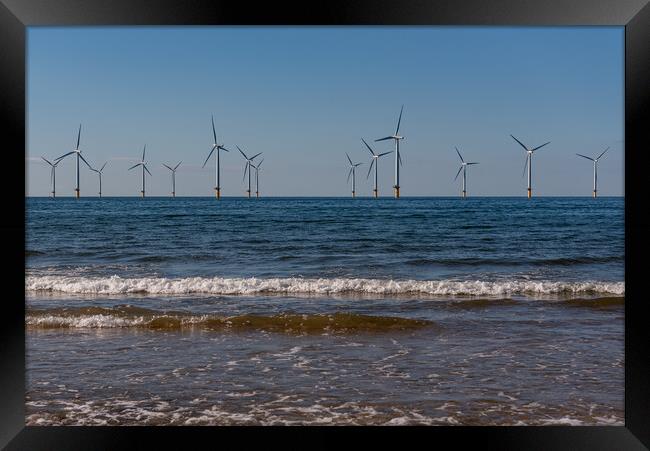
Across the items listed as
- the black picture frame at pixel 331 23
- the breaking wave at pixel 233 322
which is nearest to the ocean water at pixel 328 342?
the breaking wave at pixel 233 322

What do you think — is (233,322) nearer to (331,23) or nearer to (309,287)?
(309,287)

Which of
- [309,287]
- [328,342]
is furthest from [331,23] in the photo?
[309,287]

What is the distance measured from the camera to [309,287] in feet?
32.6

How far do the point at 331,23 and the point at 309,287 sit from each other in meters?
7.38

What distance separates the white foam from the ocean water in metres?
0.04

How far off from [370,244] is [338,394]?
14.8m

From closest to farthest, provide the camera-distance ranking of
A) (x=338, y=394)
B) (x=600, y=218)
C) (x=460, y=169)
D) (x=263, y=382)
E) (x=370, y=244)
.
→ (x=338, y=394)
(x=263, y=382)
(x=370, y=244)
(x=600, y=218)
(x=460, y=169)

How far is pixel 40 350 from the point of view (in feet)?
17.8

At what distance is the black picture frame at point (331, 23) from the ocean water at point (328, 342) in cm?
78

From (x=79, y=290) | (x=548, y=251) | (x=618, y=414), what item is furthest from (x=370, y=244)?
(x=618, y=414)

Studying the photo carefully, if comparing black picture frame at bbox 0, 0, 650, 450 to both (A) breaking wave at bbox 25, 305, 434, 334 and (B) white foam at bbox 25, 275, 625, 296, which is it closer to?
(A) breaking wave at bbox 25, 305, 434, 334

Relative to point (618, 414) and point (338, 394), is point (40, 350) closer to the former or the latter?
point (338, 394)

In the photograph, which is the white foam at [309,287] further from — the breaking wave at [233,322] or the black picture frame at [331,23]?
the black picture frame at [331,23]

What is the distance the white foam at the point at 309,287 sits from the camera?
31.6ft
